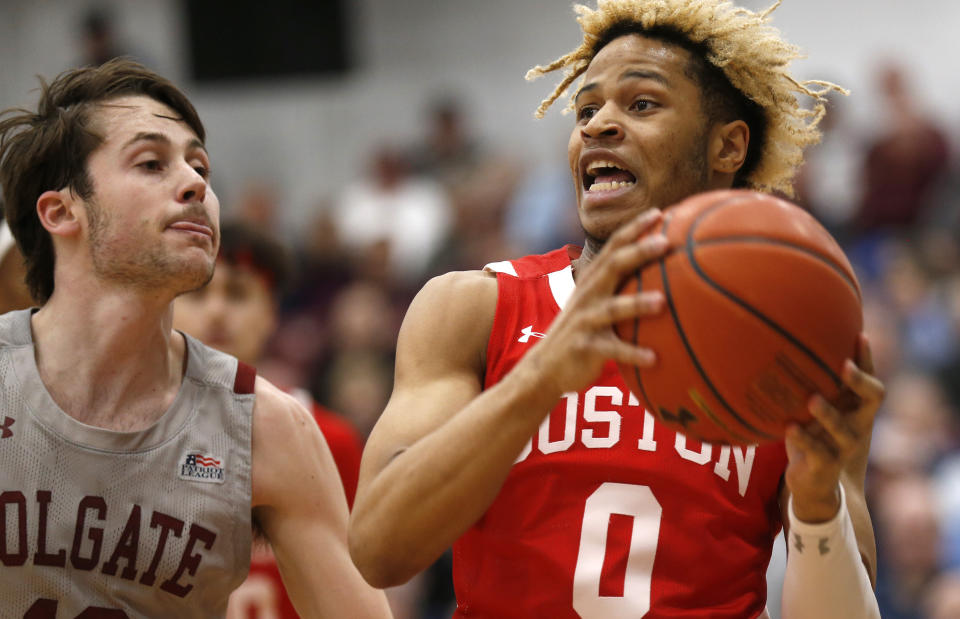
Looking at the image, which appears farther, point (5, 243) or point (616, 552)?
point (5, 243)

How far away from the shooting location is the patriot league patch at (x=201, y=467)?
338 centimetres

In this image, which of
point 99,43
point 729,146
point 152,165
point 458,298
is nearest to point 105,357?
point 152,165

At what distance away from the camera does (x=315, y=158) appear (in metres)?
12.6

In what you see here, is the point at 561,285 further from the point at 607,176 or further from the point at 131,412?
the point at 131,412

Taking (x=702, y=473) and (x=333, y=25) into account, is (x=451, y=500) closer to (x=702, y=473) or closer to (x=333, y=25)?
(x=702, y=473)

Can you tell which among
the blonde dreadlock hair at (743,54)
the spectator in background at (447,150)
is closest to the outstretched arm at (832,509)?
the blonde dreadlock hair at (743,54)

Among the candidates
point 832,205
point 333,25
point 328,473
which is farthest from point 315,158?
point 328,473

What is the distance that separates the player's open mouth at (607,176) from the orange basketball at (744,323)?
60 cm

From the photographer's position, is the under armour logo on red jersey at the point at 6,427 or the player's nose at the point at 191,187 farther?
the player's nose at the point at 191,187

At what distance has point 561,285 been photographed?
3.27 meters

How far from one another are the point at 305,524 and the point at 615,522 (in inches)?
37.2

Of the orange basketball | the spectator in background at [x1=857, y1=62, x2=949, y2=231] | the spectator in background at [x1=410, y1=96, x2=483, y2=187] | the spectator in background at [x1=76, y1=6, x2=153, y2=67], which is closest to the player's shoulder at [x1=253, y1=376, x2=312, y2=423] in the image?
the orange basketball

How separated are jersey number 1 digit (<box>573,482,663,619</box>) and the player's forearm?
1.31 ft

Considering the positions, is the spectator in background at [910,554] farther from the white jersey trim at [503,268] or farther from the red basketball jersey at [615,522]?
the white jersey trim at [503,268]
